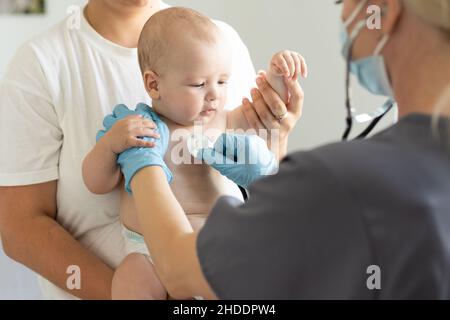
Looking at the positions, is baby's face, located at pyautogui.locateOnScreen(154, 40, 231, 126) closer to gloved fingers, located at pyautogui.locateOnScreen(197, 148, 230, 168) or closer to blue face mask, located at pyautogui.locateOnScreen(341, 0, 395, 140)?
gloved fingers, located at pyautogui.locateOnScreen(197, 148, 230, 168)

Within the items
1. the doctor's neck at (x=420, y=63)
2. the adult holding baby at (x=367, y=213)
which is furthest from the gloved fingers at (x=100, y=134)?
the doctor's neck at (x=420, y=63)

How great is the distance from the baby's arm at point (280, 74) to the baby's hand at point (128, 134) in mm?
278

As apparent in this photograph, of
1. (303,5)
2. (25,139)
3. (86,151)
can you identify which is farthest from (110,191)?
(303,5)

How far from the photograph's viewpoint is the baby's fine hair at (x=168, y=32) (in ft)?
4.55

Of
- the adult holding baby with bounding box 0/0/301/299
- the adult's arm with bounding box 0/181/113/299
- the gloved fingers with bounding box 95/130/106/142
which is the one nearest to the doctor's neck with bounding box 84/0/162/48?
the adult holding baby with bounding box 0/0/301/299

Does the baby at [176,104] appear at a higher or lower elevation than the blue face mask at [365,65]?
lower

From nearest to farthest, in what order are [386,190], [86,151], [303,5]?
1. [386,190]
2. [86,151]
3. [303,5]

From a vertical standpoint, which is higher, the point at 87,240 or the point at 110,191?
the point at 110,191

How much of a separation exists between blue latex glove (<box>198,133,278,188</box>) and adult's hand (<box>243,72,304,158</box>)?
0.14 m

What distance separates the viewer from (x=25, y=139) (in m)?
1.47

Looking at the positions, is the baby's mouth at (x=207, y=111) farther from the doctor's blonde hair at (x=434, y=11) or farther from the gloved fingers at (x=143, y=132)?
the doctor's blonde hair at (x=434, y=11)

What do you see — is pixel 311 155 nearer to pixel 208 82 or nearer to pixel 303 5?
pixel 208 82

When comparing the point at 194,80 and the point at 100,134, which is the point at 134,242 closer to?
the point at 100,134

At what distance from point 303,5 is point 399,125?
5.83 feet
